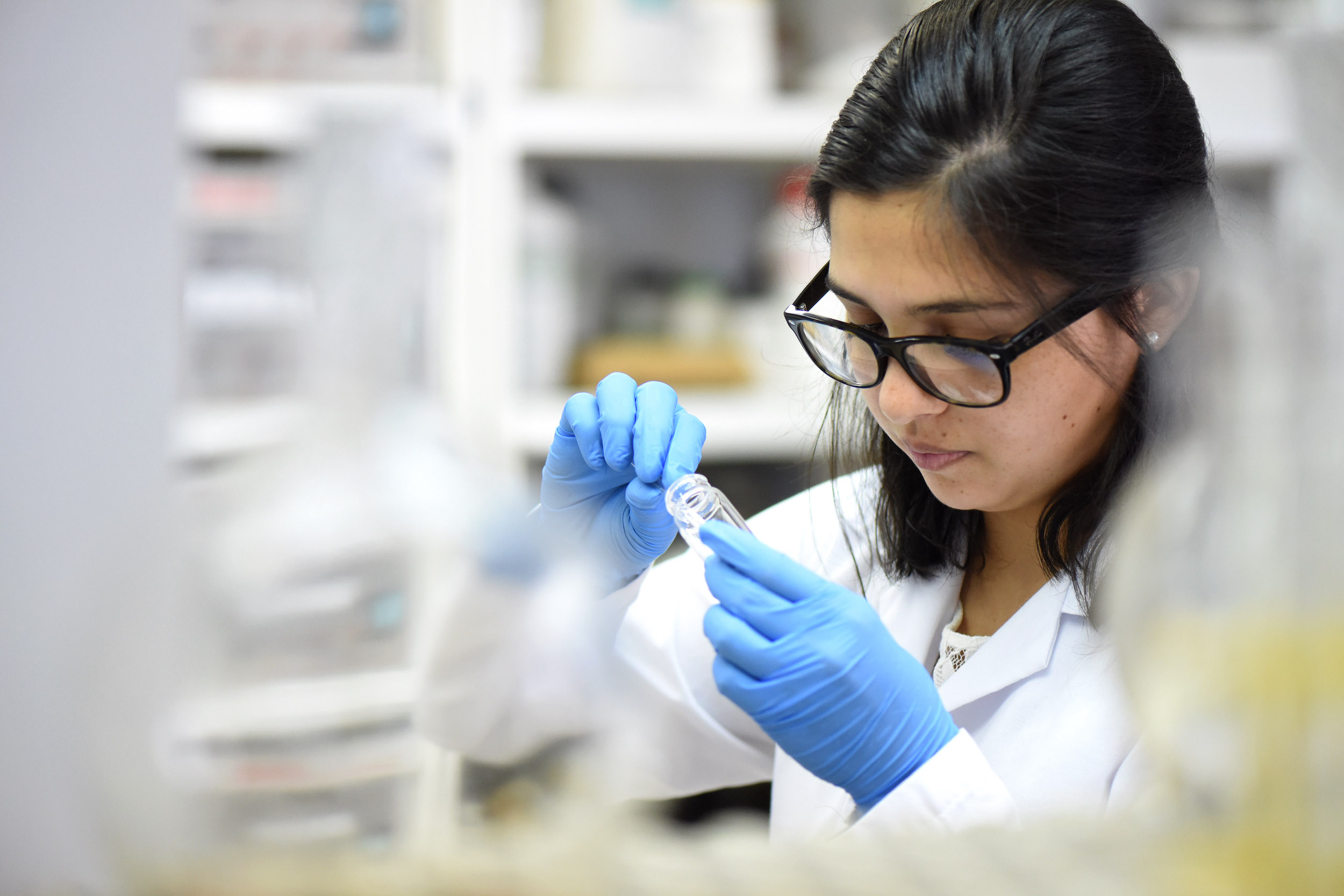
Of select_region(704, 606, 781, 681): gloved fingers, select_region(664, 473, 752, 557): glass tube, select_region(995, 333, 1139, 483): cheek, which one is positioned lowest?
select_region(704, 606, 781, 681): gloved fingers

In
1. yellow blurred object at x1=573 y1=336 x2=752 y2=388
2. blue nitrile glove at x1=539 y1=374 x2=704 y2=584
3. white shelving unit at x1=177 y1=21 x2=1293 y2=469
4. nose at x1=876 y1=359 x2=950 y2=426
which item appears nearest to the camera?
nose at x1=876 y1=359 x2=950 y2=426

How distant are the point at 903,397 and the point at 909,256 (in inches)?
4.4

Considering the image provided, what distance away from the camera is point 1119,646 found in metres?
0.22

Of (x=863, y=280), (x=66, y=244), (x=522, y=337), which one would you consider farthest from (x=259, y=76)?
(x=522, y=337)

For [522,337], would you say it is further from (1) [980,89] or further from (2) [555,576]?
(2) [555,576]

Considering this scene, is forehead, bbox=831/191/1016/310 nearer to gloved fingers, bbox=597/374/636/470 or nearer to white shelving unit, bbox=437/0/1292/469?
gloved fingers, bbox=597/374/636/470

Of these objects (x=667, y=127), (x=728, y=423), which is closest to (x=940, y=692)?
(x=728, y=423)

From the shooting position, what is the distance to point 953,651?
958mm

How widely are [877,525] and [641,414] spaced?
1.06 feet

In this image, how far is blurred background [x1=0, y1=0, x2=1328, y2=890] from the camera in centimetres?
20

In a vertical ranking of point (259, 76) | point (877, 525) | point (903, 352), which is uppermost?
point (259, 76)

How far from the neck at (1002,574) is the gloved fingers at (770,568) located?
29 cm

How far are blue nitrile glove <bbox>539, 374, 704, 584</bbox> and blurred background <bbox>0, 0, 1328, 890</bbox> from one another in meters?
0.16

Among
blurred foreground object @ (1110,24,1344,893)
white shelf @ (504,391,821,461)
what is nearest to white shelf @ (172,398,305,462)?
blurred foreground object @ (1110,24,1344,893)
